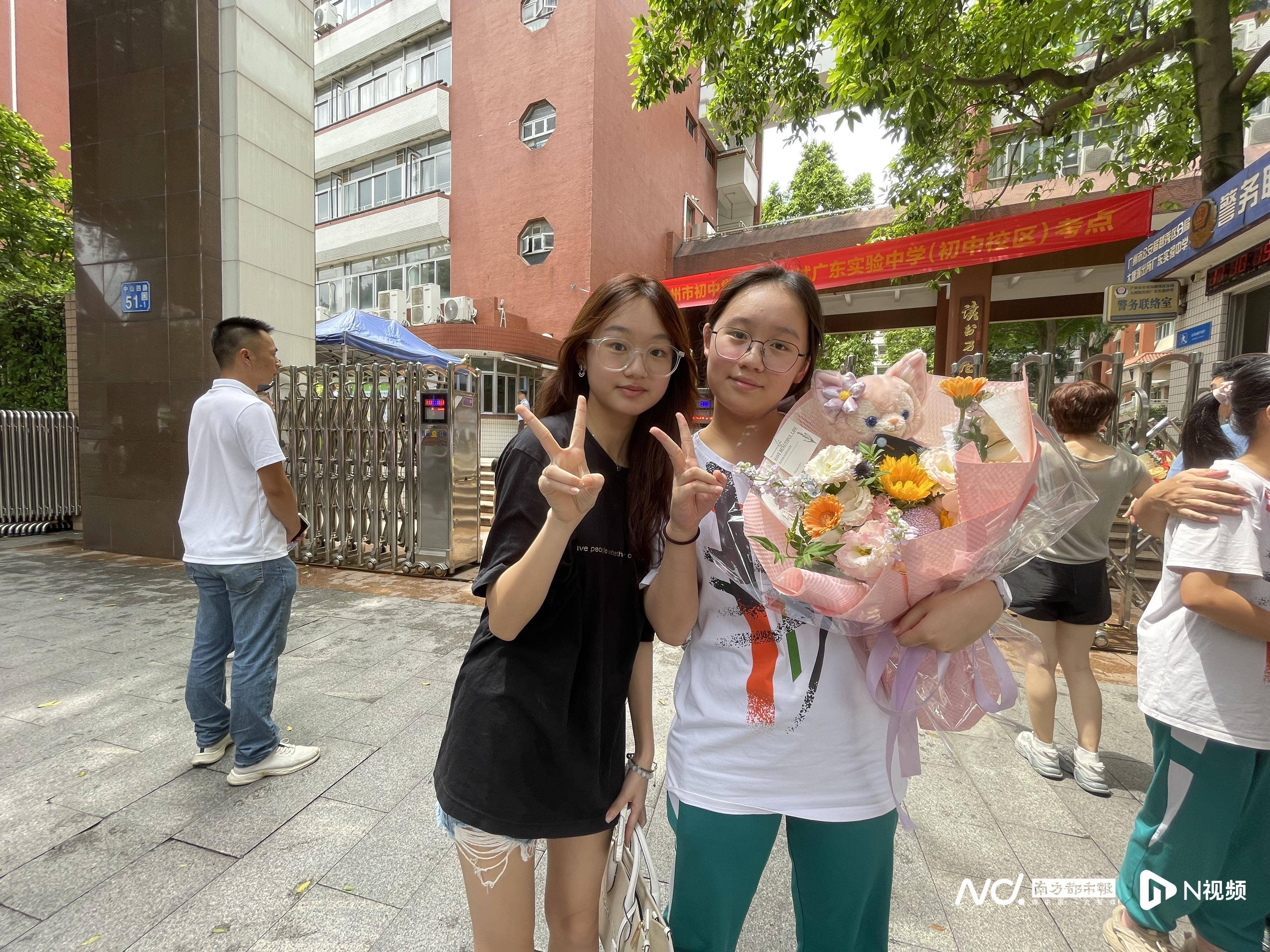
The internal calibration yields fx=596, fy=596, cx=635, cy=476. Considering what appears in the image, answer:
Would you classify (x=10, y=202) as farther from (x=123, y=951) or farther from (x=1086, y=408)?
(x=1086, y=408)

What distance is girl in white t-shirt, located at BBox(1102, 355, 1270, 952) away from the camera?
1605 millimetres

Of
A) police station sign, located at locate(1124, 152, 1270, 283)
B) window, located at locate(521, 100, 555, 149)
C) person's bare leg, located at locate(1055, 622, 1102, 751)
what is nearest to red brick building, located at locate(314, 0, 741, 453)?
window, located at locate(521, 100, 555, 149)

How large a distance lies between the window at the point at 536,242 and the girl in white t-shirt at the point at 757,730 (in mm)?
14898

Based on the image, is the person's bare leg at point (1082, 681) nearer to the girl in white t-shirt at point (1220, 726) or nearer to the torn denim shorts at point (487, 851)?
the girl in white t-shirt at point (1220, 726)

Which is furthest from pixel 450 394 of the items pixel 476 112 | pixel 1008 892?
pixel 476 112

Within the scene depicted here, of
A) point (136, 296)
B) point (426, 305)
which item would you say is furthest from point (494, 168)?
point (136, 296)

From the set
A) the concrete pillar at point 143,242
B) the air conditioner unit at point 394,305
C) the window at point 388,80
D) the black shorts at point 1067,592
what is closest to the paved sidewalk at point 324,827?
the black shorts at point 1067,592

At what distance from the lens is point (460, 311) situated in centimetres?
1449

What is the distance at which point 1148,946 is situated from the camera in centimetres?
177

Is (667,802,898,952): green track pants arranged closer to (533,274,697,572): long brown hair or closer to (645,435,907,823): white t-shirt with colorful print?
(645,435,907,823): white t-shirt with colorful print

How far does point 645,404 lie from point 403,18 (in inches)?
832

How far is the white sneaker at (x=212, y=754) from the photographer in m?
2.65

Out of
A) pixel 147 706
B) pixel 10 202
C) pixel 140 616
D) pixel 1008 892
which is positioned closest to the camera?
pixel 1008 892

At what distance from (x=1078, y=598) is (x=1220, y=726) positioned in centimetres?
125
